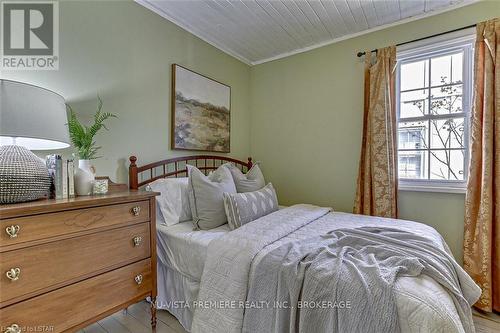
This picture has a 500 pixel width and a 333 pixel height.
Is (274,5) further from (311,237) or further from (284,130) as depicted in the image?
(311,237)

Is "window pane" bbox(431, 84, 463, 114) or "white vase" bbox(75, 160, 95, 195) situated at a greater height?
"window pane" bbox(431, 84, 463, 114)

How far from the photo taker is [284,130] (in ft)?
10.2

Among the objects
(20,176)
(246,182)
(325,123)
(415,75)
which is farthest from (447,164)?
(20,176)

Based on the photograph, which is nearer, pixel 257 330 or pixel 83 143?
pixel 257 330

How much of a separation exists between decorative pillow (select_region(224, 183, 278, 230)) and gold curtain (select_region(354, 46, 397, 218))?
1.07 m

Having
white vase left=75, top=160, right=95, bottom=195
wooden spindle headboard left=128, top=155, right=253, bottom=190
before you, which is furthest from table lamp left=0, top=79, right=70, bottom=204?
wooden spindle headboard left=128, top=155, right=253, bottom=190

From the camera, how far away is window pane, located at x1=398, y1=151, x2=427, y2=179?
7.65ft

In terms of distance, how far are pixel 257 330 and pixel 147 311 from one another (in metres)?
1.06

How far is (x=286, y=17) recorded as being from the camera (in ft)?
7.60

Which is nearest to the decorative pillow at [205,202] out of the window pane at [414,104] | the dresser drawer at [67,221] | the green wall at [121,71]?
the dresser drawer at [67,221]

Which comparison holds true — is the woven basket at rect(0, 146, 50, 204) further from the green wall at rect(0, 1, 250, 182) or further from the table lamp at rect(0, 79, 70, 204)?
the green wall at rect(0, 1, 250, 182)

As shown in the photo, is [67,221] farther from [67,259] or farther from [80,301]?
[80,301]

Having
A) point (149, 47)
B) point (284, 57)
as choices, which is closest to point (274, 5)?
point (284, 57)

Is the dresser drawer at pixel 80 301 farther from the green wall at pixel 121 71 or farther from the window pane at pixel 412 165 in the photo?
the window pane at pixel 412 165
